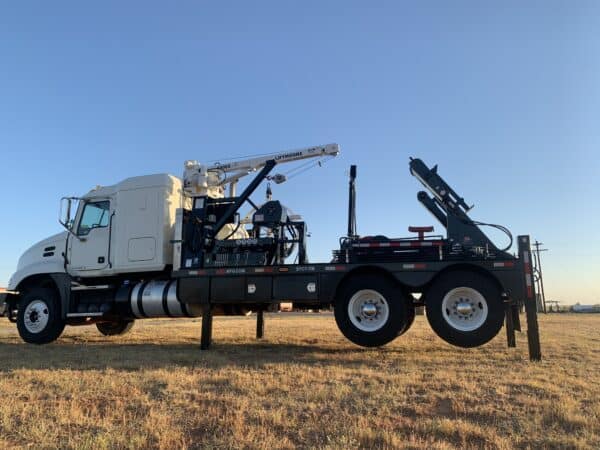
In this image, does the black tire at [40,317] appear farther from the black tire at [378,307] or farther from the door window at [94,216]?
the black tire at [378,307]

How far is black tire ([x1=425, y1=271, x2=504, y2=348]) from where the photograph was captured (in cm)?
855

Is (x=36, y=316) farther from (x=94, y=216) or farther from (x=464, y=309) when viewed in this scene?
(x=464, y=309)

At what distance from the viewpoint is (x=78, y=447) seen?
3.77 metres

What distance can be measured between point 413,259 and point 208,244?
4376mm

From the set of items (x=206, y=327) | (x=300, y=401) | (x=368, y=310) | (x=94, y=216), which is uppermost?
(x=94, y=216)

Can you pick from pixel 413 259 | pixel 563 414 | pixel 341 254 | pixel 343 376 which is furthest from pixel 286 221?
pixel 563 414

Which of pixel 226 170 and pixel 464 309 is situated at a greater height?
pixel 226 170

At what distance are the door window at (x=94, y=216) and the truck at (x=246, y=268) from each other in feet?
0.09

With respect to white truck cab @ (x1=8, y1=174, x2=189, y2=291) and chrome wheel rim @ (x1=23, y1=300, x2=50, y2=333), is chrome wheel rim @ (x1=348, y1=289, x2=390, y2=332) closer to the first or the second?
white truck cab @ (x1=8, y1=174, x2=189, y2=291)

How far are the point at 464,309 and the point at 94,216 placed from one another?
8766 mm

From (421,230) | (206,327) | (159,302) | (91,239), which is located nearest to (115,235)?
(91,239)

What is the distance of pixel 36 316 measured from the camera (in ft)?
39.1

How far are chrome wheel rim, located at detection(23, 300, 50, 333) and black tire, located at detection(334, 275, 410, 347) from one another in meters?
7.12

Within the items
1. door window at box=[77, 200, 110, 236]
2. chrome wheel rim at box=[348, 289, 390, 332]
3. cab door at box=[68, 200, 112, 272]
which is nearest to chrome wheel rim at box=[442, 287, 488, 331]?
chrome wheel rim at box=[348, 289, 390, 332]
